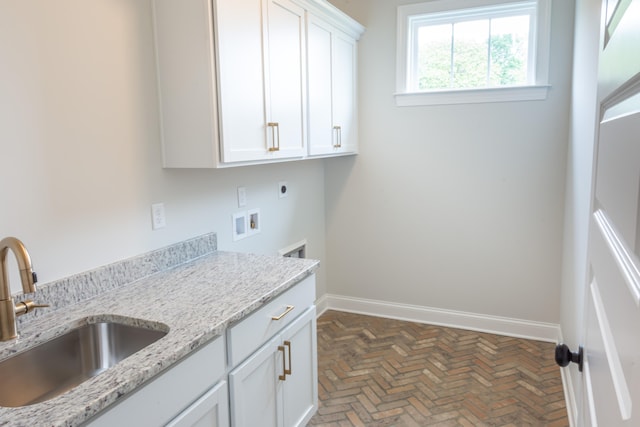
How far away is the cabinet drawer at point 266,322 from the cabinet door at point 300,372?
0.20ft

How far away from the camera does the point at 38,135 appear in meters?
1.57

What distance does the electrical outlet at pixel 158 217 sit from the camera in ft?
6.74

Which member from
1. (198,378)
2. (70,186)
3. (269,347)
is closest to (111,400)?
(198,378)

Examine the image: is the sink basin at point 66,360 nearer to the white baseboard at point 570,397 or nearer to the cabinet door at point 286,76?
the cabinet door at point 286,76

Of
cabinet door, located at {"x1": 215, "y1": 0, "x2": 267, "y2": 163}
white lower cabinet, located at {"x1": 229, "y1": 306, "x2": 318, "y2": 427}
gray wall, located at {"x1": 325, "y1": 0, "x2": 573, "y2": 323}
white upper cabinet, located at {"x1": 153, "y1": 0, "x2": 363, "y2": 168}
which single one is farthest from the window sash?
white lower cabinet, located at {"x1": 229, "y1": 306, "x2": 318, "y2": 427}

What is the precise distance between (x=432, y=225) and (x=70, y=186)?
2.60 metres

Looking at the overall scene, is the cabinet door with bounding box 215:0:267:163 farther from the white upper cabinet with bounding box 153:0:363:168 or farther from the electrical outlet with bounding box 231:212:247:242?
the electrical outlet with bounding box 231:212:247:242

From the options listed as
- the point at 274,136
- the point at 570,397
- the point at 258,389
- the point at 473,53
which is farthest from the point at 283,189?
the point at 570,397

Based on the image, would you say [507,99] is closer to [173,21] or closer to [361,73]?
[361,73]

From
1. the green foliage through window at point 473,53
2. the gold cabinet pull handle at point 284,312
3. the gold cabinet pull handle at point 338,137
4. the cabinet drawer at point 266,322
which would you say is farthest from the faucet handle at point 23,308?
the green foliage through window at point 473,53

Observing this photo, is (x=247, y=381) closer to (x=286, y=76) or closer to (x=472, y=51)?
(x=286, y=76)

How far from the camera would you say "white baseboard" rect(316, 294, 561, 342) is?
10.8 ft

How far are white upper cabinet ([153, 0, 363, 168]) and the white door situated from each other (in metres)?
1.51

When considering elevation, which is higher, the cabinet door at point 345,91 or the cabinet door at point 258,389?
the cabinet door at point 345,91
